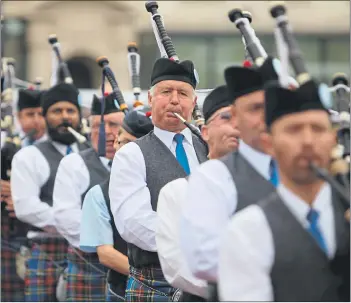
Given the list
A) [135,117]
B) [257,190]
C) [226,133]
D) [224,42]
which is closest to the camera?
[257,190]

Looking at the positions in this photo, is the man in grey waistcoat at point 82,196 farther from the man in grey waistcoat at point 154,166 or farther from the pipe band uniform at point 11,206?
the man in grey waistcoat at point 154,166

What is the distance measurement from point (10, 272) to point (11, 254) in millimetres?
154

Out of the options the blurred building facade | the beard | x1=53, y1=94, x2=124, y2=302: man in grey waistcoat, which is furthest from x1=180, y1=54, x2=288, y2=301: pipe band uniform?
the blurred building facade

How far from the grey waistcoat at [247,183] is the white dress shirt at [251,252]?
1.18ft

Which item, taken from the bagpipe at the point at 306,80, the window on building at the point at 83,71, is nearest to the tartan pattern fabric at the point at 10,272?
the bagpipe at the point at 306,80

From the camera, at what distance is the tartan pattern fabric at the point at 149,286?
6.24m

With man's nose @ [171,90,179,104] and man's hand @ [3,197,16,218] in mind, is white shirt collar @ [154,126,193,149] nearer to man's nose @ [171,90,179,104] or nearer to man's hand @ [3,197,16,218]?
man's nose @ [171,90,179,104]

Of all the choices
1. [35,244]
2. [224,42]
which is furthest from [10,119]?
[224,42]

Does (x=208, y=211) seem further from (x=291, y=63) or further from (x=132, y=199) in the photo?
(x=132, y=199)

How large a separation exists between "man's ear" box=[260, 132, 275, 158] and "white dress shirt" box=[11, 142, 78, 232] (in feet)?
14.4

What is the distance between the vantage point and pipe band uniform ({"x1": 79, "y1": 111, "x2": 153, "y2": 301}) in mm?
6965

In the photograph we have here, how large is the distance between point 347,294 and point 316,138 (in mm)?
532

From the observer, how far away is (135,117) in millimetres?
6965

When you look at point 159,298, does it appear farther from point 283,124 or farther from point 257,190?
point 283,124
